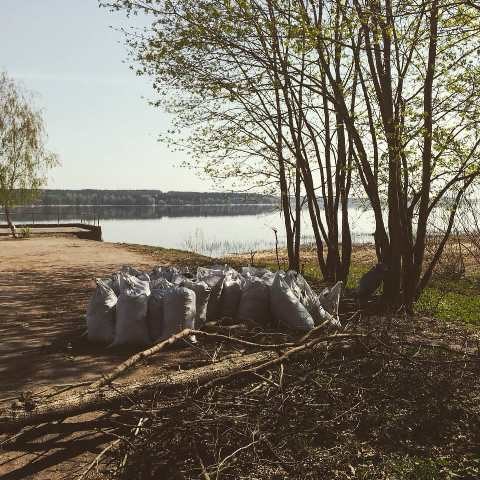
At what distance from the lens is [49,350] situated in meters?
6.21

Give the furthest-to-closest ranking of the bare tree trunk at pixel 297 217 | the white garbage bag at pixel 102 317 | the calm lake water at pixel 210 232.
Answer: the calm lake water at pixel 210 232 → the bare tree trunk at pixel 297 217 → the white garbage bag at pixel 102 317

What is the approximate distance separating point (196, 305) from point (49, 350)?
179 centimetres

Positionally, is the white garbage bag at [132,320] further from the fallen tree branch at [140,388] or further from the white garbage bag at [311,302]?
the white garbage bag at [311,302]

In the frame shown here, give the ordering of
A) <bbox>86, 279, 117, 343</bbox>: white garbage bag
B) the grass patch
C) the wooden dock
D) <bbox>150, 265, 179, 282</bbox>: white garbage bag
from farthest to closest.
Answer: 1. the wooden dock
2. the grass patch
3. <bbox>150, 265, 179, 282</bbox>: white garbage bag
4. <bbox>86, 279, 117, 343</bbox>: white garbage bag

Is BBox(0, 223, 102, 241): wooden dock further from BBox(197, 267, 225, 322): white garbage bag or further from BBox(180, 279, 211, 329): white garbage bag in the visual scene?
BBox(180, 279, 211, 329): white garbage bag

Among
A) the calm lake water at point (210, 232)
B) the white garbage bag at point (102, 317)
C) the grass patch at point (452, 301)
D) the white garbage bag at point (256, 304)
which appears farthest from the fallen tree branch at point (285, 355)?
the calm lake water at point (210, 232)

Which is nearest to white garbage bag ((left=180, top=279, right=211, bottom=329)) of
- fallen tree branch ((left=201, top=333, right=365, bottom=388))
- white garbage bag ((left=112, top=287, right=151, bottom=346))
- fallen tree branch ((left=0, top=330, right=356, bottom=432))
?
white garbage bag ((left=112, top=287, right=151, bottom=346))

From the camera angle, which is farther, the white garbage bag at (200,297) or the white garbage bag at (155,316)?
the white garbage bag at (200,297)

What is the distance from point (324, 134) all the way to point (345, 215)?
2.22 meters

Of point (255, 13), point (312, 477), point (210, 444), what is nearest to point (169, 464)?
point (210, 444)

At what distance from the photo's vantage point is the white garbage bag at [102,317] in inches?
250

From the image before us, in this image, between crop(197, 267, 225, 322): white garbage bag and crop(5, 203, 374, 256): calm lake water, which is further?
crop(5, 203, 374, 256): calm lake water

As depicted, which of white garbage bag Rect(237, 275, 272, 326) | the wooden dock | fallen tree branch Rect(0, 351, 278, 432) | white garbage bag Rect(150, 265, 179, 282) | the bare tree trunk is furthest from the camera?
the wooden dock

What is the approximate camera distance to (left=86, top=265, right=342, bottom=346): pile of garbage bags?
610cm
